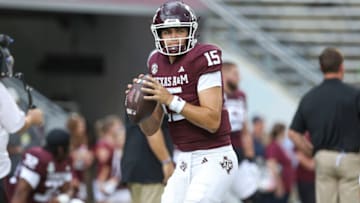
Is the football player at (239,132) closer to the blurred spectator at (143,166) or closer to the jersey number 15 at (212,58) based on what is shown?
the blurred spectator at (143,166)

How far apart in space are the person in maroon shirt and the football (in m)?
7.75

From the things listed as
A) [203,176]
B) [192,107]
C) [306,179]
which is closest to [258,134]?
[306,179]

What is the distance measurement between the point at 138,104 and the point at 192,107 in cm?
35

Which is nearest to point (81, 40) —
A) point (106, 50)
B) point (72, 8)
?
point (106, 50)

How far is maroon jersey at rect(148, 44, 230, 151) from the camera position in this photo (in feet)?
20.1

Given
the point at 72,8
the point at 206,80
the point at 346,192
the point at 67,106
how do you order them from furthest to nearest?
the point at 67,106 < the point at 72,8 < the point at 346,192 < the point at 206,80

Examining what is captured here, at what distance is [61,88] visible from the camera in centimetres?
2062

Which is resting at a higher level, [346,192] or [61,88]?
[346,192]

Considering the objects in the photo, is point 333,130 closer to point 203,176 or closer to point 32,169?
point 203,176

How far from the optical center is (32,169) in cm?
812

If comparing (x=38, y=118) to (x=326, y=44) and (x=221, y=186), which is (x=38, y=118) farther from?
(x=326, y=44)

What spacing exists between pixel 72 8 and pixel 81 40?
14.7ft

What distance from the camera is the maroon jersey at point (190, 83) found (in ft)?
20.1

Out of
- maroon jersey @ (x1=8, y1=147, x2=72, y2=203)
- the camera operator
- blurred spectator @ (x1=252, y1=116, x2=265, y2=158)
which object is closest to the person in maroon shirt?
blurred spectator @ (x1=252, y1=116, x2=265, y2=158)
